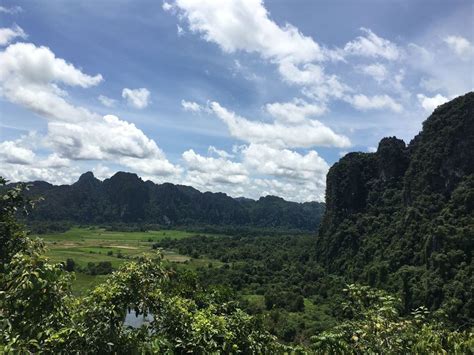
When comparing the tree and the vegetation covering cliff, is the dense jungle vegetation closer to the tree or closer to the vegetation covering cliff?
the tree

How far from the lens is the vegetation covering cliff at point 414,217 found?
5122 centimetres

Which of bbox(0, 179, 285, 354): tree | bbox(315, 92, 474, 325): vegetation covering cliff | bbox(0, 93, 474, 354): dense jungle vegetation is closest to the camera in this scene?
bbox(0, 179, 285, 354): tree

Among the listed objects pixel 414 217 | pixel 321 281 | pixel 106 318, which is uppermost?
pixel 414 217

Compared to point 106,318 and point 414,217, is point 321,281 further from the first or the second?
point 106,318

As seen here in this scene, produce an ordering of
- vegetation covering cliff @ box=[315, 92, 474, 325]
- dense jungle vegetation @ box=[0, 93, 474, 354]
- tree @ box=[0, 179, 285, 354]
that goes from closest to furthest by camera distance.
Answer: tree @ box=[0, 179, 285, 354], dense jungle vegetation @ box=[0, 93, 474, 354], vegetation covering cliff @ box=[315, 92, 474, 325]

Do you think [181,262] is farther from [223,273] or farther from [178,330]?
[178,330]

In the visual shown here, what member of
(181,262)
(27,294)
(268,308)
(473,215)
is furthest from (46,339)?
(181,262)

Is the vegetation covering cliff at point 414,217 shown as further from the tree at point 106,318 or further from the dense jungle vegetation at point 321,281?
the tree at point 106,318

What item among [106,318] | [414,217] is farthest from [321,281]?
[106,318]

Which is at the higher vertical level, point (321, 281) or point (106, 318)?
point (106, 318)

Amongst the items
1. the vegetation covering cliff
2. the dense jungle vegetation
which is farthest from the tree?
the vegetation covering cliff

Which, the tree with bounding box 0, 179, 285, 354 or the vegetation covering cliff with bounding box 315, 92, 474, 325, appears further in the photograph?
the vegetation covering cliff with bounding box 315, 92, 474, 325

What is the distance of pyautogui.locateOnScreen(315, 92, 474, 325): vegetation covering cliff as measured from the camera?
51219 millimetres

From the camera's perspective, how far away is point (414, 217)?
6938 cm
